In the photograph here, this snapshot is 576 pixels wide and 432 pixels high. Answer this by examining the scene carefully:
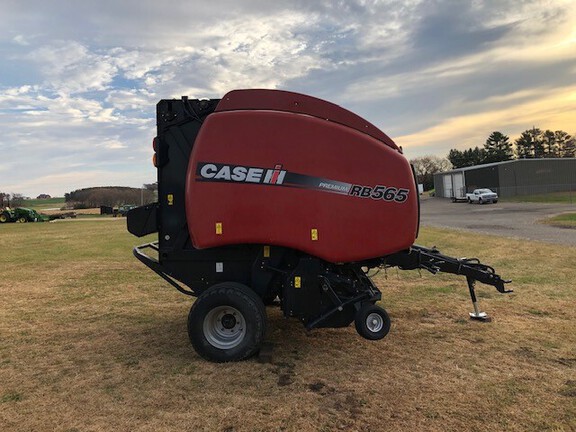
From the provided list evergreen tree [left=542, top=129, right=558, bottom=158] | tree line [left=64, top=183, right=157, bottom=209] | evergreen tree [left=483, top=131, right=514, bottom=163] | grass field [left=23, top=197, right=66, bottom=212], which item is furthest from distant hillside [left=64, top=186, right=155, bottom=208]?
evergreen tree [left=542, top=129, right=558, bottom=158]

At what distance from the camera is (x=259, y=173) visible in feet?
14.7

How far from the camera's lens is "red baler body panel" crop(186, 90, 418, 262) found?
4.49 metres

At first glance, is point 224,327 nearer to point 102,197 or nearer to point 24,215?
point 24,215

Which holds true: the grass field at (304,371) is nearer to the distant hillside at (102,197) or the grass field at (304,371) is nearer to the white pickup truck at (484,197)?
the white pickup truck at (484,197)

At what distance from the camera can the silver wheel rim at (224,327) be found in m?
4.58

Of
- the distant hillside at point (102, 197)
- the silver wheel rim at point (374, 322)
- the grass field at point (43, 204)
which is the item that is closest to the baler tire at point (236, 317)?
the silver wheel rim at point (374, 322)

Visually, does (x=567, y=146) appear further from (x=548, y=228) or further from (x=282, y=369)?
(x=282, y=369)

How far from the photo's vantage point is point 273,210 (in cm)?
448

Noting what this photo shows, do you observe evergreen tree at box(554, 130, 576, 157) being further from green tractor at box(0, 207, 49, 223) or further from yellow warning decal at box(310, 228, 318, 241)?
yellow warning decal at box(310, 228, 318, 241)

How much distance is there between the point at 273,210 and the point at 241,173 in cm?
52

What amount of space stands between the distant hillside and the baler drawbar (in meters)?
76.2

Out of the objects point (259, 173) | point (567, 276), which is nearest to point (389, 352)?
point (259, 173)

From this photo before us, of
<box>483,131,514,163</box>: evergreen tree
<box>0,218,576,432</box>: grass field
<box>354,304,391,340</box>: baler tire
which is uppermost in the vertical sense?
<box>483,131,514,163</box>: evergreen tree

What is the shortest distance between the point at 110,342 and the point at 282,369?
7.94 ft
